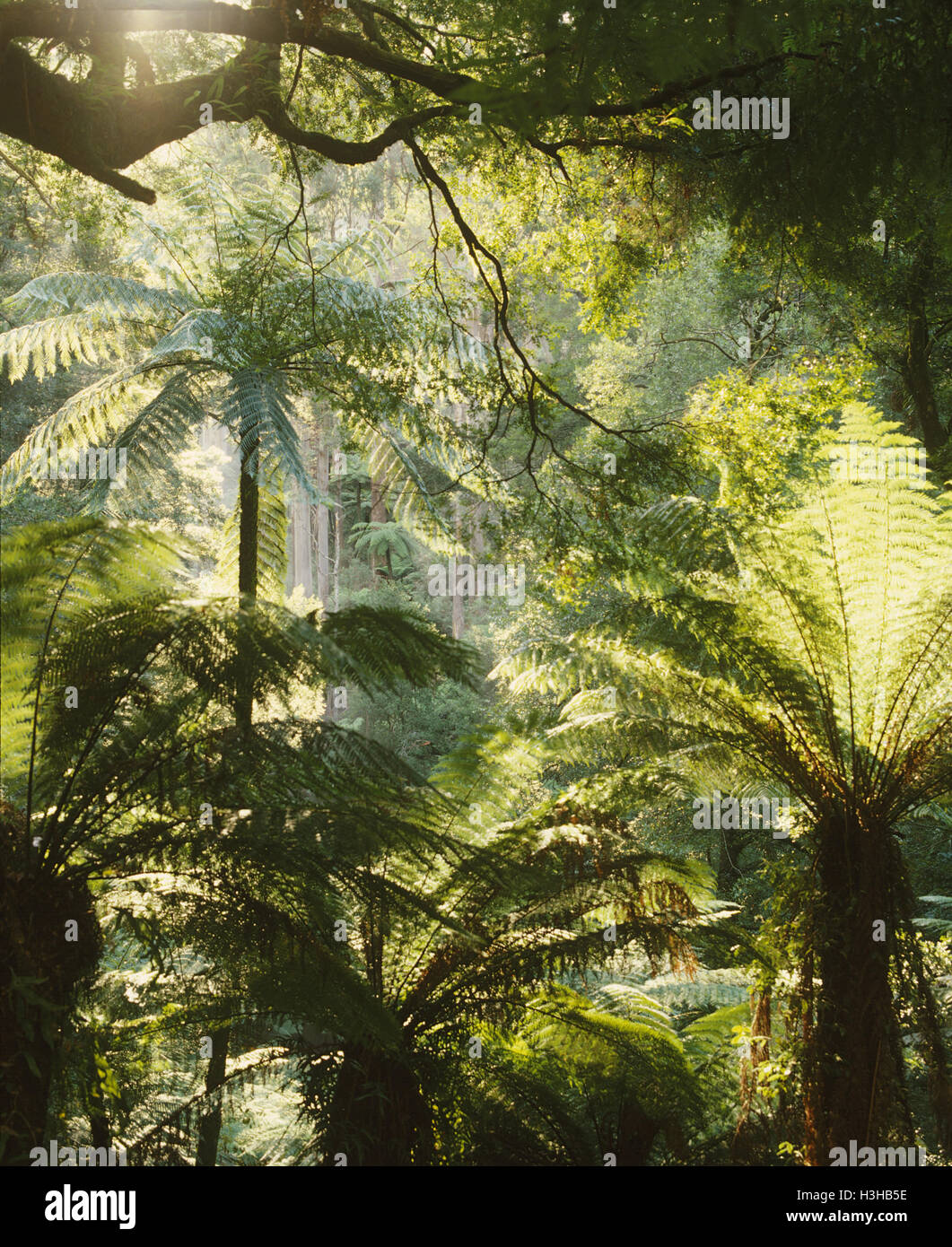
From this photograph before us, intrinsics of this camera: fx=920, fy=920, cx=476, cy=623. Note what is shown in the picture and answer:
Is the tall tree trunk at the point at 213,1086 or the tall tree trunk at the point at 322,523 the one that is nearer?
the tall tree trunk at the point at 213,1086

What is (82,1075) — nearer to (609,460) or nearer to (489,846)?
(489,846)

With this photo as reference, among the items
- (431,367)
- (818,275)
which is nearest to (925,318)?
(818,275)

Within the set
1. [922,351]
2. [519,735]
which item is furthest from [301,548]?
[519,735]
